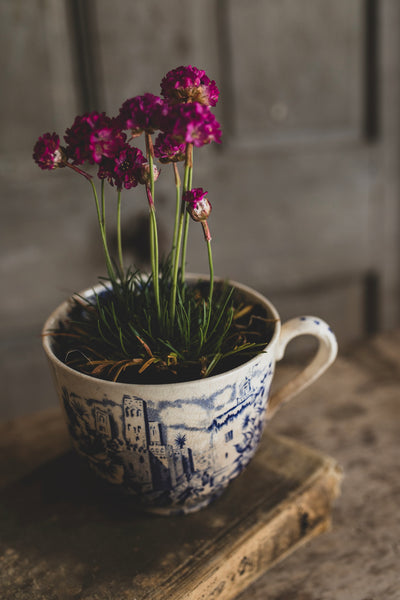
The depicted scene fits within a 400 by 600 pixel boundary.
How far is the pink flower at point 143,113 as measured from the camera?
0.41 m

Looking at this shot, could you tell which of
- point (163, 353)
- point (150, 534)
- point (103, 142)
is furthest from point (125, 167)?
point (150, 534)

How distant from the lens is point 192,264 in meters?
1.08

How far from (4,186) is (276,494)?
2.24 feet

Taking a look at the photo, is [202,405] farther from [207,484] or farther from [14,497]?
[14,497]

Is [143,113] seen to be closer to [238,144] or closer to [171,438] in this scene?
[171,438]

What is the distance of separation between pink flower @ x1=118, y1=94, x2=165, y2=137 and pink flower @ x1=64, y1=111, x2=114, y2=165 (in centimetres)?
2

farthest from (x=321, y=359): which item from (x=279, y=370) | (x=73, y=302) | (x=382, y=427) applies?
(x=279, y=370)

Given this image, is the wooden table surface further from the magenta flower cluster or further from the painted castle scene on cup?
the magenta flower cluster

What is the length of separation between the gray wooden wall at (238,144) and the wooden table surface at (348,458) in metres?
0.18

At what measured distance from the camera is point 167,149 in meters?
A: 0.44

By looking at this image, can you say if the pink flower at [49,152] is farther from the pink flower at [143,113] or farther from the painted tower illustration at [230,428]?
the painted tower illustration at [230,428]

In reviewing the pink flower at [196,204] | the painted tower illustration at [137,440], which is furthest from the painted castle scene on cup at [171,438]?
the pink flower at [196,204]

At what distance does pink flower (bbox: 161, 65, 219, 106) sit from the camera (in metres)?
0.42

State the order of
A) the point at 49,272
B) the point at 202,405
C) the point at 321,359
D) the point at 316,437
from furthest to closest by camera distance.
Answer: the point at 49,272
the point at 316,437
the point at 321,359
the point at 202,405
